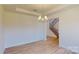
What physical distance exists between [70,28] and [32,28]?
253cm

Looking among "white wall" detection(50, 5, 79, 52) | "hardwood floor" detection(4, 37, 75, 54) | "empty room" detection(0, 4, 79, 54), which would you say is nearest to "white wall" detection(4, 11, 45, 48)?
"empty room" detection(0, 4, 79, 54)

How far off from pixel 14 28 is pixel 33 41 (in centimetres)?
165

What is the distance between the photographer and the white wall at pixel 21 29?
14.5 feet

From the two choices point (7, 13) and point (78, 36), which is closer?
point (78, 36)

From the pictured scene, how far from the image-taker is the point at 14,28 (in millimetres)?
4711

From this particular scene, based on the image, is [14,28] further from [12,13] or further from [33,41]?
[33,41]

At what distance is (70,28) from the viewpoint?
13.2 ft

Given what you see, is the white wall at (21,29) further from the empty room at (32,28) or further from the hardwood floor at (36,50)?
the hardwood floor at (36,50)

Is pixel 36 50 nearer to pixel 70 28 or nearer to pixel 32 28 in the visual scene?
pixel 70 28

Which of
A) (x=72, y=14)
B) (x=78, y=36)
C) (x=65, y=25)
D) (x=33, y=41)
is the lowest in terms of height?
(x=33, y=41)

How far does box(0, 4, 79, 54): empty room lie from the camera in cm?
376

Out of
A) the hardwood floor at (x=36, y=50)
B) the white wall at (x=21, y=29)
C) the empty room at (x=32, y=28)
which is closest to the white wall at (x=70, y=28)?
the empty room at (x=32, y=28)

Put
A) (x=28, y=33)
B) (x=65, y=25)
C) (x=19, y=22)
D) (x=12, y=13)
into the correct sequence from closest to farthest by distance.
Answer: (x=65, y=25) < (x=12, y=13) < (x=19, y=22) < (x=28, y=33)
